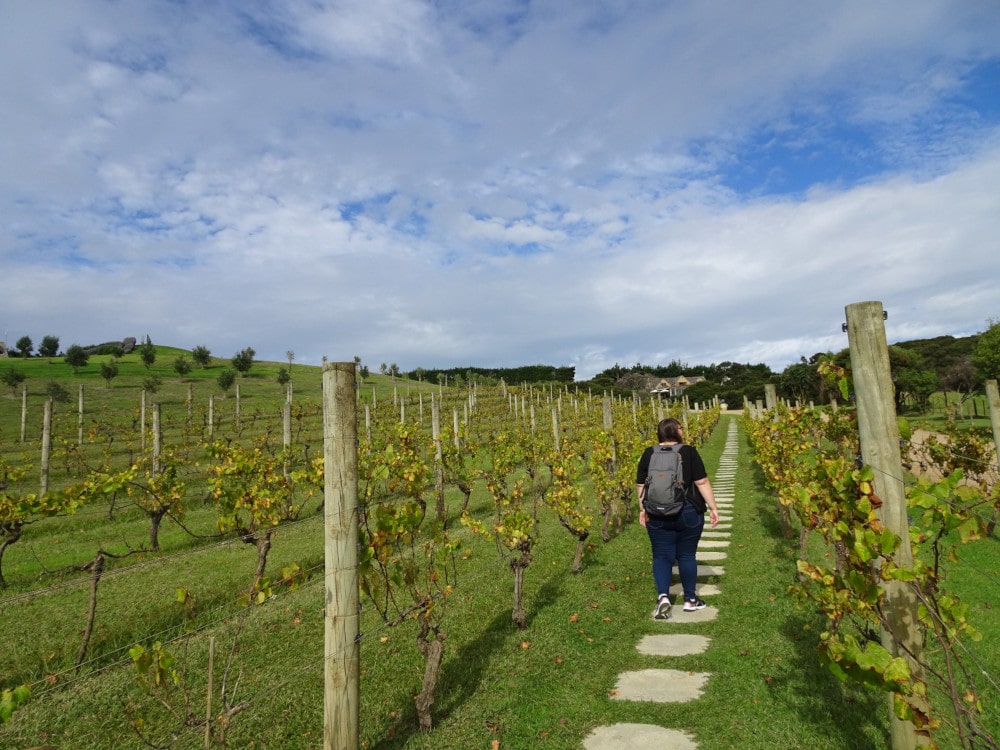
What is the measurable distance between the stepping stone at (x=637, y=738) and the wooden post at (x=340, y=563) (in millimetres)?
1539

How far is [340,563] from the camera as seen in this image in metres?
2.99

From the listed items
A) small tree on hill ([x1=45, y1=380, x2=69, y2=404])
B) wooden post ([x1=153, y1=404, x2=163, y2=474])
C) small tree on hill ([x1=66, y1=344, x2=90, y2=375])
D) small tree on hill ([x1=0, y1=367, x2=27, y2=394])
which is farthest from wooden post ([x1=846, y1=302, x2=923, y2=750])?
small tree on hill ([x1=66, y1=344, x2=90, y2=375])

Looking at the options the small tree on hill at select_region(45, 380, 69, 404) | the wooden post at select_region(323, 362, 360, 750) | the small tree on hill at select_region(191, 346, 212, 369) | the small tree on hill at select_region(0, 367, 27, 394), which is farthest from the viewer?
the small tree on hill at select_region(191, 346, 212, 369)

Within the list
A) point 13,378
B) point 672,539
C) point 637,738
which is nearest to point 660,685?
point 637,738

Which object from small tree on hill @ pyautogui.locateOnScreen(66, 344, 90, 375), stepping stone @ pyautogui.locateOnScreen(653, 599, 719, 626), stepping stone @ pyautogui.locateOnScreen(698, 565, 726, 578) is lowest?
stepping stone @ pyautogui.locateOnScreen(698, 565, 726, 578)

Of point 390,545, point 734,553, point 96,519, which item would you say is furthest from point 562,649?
point 96,519

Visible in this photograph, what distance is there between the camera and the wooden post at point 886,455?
2420 mm

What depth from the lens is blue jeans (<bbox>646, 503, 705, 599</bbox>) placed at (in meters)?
5.13

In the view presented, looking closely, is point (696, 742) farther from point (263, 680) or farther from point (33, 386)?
point (33, 386)

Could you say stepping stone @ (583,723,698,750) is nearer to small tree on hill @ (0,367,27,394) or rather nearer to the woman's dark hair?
the woman's dark hair

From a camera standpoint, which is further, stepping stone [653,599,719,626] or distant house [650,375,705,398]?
distant house [650,375,705,398]

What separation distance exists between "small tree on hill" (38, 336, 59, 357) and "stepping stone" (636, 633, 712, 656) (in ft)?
A: 277

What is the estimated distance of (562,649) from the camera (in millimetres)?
4770

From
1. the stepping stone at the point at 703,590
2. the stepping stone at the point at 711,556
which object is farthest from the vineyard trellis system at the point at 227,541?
the stepping stone at the point at 711,556
